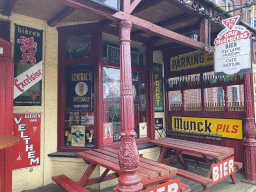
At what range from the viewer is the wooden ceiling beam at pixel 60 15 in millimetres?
3716

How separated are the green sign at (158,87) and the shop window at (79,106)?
2.24 m

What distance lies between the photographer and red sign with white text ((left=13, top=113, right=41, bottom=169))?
384cm

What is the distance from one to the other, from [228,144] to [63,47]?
4526mm

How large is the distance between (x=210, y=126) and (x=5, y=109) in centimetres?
468

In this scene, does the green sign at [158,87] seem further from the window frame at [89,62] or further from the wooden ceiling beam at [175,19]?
the window frame at [89,62]

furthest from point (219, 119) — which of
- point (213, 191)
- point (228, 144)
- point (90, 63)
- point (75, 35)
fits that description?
point (75, 35)

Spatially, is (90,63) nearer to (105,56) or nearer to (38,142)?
(105,56)

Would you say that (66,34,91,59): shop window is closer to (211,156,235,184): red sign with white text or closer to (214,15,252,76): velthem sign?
(214,15,252,76): velthem sign

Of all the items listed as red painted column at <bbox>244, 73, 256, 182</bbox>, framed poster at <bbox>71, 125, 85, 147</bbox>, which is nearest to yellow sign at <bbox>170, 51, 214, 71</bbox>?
red painted column at <bbox>244, 73, 256, 182</bbox>

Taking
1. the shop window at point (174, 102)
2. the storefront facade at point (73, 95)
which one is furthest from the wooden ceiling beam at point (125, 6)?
the shop window at point (174, 102)

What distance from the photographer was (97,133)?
167 inches

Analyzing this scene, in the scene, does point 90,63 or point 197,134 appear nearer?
point 90,63

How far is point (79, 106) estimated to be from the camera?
4.44m

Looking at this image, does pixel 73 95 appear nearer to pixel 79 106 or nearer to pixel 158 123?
pixel 79 106
